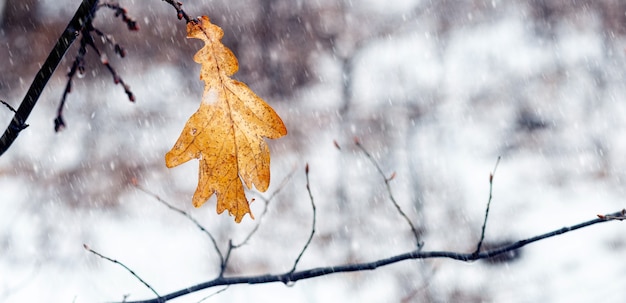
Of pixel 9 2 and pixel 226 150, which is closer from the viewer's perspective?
pixel 226 150

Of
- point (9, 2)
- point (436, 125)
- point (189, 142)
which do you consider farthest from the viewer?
point (436, 125)

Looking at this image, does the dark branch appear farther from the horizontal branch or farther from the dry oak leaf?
the horizontal branch

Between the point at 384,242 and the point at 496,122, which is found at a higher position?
the point at 496,122

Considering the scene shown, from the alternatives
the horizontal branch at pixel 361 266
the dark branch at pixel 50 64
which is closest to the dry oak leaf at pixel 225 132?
the dark branch at pixel 50 64

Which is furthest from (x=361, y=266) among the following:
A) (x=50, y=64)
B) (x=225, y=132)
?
(x=50, y=64)

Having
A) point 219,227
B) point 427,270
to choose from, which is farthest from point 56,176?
point 427,270

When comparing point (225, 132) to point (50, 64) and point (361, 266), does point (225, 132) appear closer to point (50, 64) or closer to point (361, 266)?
point (50, 64)

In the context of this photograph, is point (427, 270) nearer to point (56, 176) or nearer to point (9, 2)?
point (56, 176)
